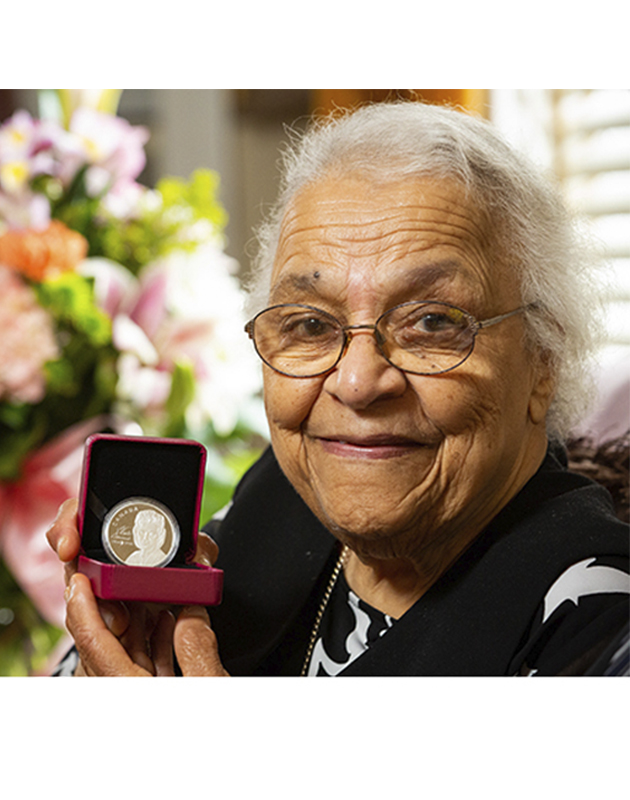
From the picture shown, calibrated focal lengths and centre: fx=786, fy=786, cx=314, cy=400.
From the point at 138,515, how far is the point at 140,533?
0.07 ft

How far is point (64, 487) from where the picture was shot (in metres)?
1.11

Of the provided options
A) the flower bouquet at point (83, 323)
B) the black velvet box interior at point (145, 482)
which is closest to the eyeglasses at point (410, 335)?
the black velvet box interior at point (145, 482)

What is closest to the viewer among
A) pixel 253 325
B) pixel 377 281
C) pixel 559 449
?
pixel 377 281

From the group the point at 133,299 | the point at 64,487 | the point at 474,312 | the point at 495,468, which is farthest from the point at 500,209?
the point at 64,487

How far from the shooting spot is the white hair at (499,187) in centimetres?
77

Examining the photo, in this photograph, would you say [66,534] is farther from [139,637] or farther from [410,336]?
[410,336]

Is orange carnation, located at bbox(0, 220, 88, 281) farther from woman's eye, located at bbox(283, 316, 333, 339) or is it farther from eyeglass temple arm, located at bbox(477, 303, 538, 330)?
eyeglass temple arm, located at bbox(477, 303, 538, 330)

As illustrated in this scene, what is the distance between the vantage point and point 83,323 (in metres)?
1.10

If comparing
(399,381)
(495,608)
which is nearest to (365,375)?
(399,381)

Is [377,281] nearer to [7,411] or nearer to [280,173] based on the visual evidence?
[280,173]

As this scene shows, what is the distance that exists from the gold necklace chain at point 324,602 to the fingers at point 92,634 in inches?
8.5

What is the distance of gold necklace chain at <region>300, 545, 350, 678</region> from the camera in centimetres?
92

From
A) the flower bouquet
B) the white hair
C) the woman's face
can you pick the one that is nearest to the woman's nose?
the woman's face
